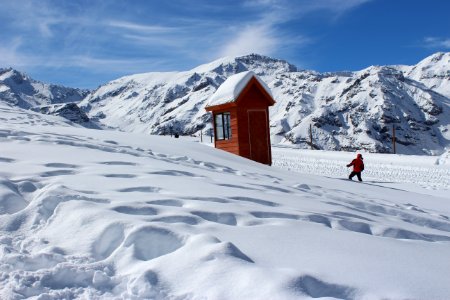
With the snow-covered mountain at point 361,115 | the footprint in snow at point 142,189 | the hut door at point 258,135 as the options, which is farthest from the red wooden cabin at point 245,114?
the snow-covered mountain at point 361,115

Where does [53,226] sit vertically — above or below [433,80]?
below

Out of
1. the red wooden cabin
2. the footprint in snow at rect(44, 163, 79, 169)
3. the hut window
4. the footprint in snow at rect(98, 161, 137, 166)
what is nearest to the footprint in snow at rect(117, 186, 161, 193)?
the footprint in snow at rect(44, 163, 79, 169)

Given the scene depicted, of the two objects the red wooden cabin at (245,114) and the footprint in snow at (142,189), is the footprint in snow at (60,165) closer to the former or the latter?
the footprint in snow at (142,189)

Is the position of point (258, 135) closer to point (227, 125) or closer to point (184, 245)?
point (227, 125)

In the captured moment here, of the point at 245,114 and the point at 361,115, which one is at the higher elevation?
the point at 361,115

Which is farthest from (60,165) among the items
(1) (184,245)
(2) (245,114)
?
(2) (245,114)

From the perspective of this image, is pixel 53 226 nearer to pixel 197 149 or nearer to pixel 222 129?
pixel 197 149

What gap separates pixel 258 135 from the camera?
52.5ft

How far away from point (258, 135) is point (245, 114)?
1077 millimetres

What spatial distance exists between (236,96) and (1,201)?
1185 cm

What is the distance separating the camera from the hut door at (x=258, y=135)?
1579cm

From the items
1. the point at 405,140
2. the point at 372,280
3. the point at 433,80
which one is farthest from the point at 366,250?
the point at 433,80

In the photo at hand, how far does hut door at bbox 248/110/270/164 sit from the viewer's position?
51.8 feet

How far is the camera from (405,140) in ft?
386
